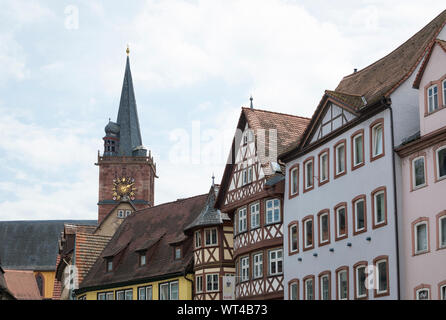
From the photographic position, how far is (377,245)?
114 feet

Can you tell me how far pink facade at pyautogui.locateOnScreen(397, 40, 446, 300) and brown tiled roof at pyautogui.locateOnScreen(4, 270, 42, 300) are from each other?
77936 mm

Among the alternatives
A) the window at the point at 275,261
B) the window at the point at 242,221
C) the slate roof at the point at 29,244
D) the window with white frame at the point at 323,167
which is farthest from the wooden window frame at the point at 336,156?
the slate roof at the point at 29,244

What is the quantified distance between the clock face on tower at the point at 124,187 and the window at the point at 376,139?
96.5 meters

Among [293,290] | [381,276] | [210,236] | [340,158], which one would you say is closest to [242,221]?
[210,236]

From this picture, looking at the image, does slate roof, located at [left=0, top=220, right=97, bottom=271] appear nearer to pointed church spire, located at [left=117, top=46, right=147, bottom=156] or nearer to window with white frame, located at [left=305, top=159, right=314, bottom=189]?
pointed church spire, located at [left=117, top=46, right=147, bottom=156]

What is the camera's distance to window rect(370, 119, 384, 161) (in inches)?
1391

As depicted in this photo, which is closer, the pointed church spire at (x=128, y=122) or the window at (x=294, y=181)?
the window at (x=294, y=181)

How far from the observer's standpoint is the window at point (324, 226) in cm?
3872

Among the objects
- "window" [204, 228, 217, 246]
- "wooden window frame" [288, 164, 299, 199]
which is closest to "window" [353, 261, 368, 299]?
"wooden window frame" [288, 164, 299, 199]

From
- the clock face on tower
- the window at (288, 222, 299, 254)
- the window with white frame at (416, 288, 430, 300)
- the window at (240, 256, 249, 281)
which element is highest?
the clock face on tower

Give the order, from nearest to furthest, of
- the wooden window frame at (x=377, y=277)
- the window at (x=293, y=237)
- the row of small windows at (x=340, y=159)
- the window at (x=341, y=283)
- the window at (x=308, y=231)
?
the wooden window frame at (x=377, y=277) < the row of small windows at (x=340, y=159) < the window at (x=341, y=283) < the window at (x=308, y=231) < the window at (x=293, y=237)

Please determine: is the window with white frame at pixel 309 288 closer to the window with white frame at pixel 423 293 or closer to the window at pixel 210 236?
the window with white frame at pixel 423 293

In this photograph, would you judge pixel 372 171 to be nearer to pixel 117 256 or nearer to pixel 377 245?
pixel 377 245

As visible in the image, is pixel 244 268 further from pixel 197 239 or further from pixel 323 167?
pixel 323 167
